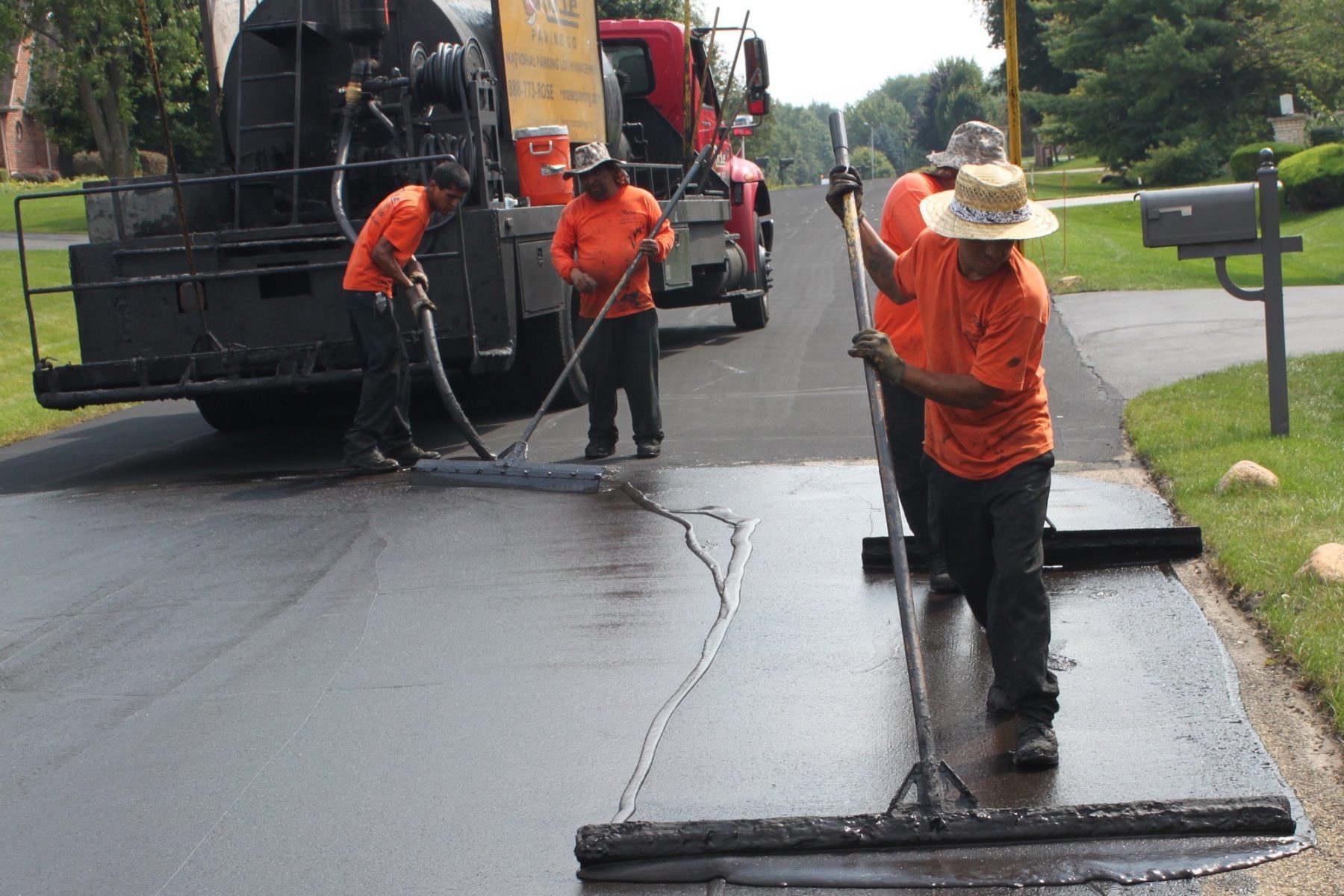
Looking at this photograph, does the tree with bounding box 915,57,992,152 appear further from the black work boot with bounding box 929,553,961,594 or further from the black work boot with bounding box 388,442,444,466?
the black work boot with bounding box 929,553,961,594

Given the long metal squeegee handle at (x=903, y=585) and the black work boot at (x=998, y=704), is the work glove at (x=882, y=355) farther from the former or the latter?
the black work boot at (x=998, y=704)

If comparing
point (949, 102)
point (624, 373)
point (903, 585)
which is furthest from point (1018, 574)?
point (949, 102)

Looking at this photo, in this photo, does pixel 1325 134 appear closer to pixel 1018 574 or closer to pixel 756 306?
pixel 756 306

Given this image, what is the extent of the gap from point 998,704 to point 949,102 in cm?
10892

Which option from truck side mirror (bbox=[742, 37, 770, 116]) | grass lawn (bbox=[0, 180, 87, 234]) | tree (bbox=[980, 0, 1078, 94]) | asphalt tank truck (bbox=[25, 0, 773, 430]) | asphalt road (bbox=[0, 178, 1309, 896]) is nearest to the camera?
asphalt road (bbox=[0, 178, 1309, 896])

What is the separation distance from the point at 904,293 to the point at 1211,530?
2068 millimetres

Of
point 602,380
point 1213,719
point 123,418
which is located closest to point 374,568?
point 602,380

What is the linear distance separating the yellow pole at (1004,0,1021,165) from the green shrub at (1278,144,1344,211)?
21421 mm

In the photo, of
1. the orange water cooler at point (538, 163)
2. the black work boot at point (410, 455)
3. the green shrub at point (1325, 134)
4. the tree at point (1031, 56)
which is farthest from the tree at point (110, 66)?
the tree at point (1031, 56)

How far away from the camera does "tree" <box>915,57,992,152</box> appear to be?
104m

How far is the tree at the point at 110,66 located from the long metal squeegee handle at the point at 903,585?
25062 mm

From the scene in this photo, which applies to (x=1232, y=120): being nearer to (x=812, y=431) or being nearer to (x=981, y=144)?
(x=812, y=431)

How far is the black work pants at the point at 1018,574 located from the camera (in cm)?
428

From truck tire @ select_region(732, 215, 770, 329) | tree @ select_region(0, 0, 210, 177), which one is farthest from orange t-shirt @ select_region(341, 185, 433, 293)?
tree @ select_region(0, 0, 210, 177)
